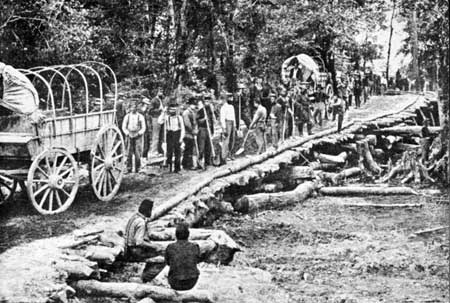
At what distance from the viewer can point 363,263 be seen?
841 cm

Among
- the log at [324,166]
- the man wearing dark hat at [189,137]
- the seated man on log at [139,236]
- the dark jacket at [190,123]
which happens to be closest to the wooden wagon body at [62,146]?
the seated man on log at [139,236]

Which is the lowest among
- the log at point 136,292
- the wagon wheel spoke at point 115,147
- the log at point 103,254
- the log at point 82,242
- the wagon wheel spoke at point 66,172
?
the log at point 136,292

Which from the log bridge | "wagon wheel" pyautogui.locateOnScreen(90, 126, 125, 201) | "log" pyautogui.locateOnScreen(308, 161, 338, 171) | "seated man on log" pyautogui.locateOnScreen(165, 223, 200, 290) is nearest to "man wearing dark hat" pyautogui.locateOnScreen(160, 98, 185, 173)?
the log bridge

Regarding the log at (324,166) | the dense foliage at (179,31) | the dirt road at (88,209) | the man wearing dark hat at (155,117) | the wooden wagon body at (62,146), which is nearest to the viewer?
the dirt road at (88,209)

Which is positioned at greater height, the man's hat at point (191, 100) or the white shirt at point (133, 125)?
the man's hat at point (191, 100)

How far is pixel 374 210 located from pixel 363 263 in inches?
118

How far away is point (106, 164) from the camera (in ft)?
30.6

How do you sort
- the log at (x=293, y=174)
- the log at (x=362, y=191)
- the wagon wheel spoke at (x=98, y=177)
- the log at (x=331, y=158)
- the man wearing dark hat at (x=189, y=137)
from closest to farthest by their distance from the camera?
the wagon wheel spoke at (x=98, y=177) → the man wearing dark hat at (x=189, y=137) → the log at (x=362, y=191) → the log at (x=293, y=174) → the log at (x=331, y=158)

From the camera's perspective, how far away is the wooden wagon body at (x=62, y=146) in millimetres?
7887

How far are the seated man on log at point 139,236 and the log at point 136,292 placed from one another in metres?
0.71

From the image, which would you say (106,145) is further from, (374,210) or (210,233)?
(374,210)

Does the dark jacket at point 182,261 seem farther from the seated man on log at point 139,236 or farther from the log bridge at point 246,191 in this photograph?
the seated man on log at point 139,236

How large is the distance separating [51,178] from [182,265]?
2.75m

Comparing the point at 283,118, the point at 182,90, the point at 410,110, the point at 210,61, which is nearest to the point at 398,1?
the point at 210,61
